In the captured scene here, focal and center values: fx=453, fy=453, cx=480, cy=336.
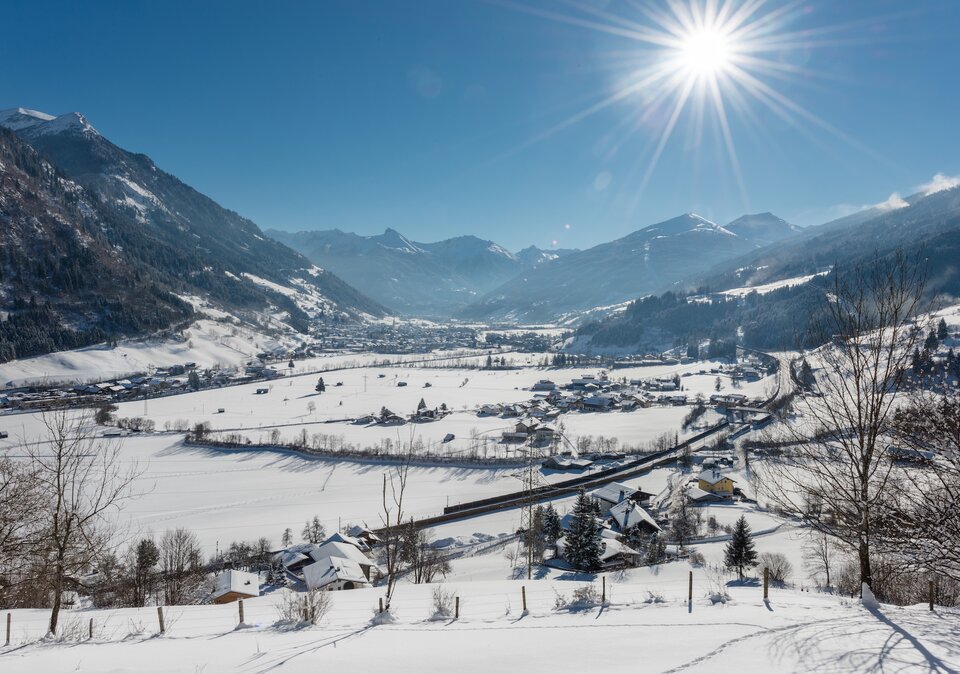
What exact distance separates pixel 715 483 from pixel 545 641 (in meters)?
34.2

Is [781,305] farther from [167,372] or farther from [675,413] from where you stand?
[167,372]

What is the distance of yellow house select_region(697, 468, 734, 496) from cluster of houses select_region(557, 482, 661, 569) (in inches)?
173

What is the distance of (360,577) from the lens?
21562 millimetres

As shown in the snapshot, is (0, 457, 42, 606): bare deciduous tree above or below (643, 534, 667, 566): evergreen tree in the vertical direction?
above

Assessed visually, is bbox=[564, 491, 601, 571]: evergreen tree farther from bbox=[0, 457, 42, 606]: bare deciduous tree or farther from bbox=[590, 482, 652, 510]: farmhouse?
bbox=[0, 457, 42, 606]: bare deciduous tree

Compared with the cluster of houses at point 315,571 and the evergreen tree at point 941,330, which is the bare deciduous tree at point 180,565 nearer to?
the cluster of houses at point 315,571

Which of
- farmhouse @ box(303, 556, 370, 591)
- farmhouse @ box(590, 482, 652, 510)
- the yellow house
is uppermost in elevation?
the yellow house

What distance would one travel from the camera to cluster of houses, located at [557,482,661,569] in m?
21.8

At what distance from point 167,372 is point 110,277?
1891 inches

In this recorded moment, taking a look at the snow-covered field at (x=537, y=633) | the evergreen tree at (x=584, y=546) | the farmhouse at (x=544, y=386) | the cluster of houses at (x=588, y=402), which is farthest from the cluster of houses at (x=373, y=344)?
the snow-covered field at (x=537, y=633)

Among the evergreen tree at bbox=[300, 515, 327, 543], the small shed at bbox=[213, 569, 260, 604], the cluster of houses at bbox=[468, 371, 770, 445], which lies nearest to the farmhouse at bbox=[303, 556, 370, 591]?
the small shed at bbox=[213, 569, 260, 604]

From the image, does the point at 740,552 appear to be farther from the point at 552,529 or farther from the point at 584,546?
the point at 552,529

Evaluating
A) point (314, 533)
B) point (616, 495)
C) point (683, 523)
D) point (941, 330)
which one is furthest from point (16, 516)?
point (616, 495)

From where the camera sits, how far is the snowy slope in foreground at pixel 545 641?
539 cm
